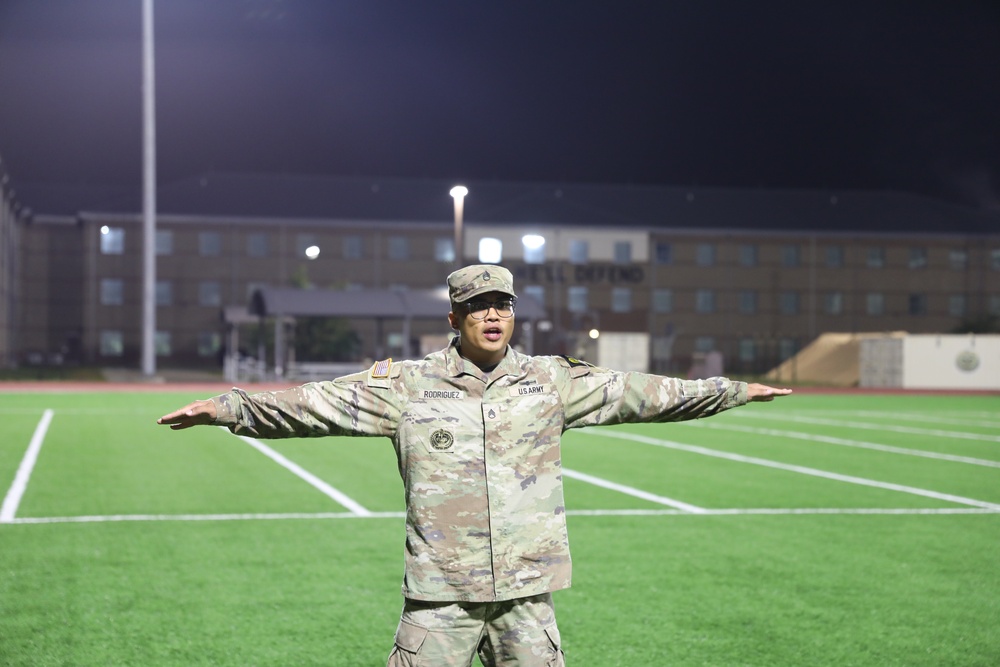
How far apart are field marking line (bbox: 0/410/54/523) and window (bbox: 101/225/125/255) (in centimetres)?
5127

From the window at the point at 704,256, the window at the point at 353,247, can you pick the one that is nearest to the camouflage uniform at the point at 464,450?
the window at the point at 353,247

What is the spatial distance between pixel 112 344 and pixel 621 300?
1217 inches

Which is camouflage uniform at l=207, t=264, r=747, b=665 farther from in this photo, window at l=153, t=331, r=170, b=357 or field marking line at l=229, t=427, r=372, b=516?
window at l=153, t=331, r=170, b=357

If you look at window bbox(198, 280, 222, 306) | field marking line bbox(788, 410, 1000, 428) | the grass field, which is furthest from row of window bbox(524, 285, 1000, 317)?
the grass field

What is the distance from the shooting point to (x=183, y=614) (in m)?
7.40

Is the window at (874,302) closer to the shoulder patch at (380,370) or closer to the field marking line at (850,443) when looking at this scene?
the field marking line at (850,443)

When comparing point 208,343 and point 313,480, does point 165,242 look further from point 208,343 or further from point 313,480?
point 313,480

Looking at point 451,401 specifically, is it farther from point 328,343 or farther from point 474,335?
point 328,343

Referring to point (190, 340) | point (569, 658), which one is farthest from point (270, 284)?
point (569, 658)

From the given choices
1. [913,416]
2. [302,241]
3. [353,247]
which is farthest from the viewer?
[353,247]

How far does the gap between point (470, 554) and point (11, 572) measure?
18.7 ft

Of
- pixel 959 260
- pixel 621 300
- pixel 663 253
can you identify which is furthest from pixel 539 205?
pixel 959 260

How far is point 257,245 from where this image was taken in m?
73.1

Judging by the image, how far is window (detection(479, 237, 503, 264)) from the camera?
7181 centimetres
